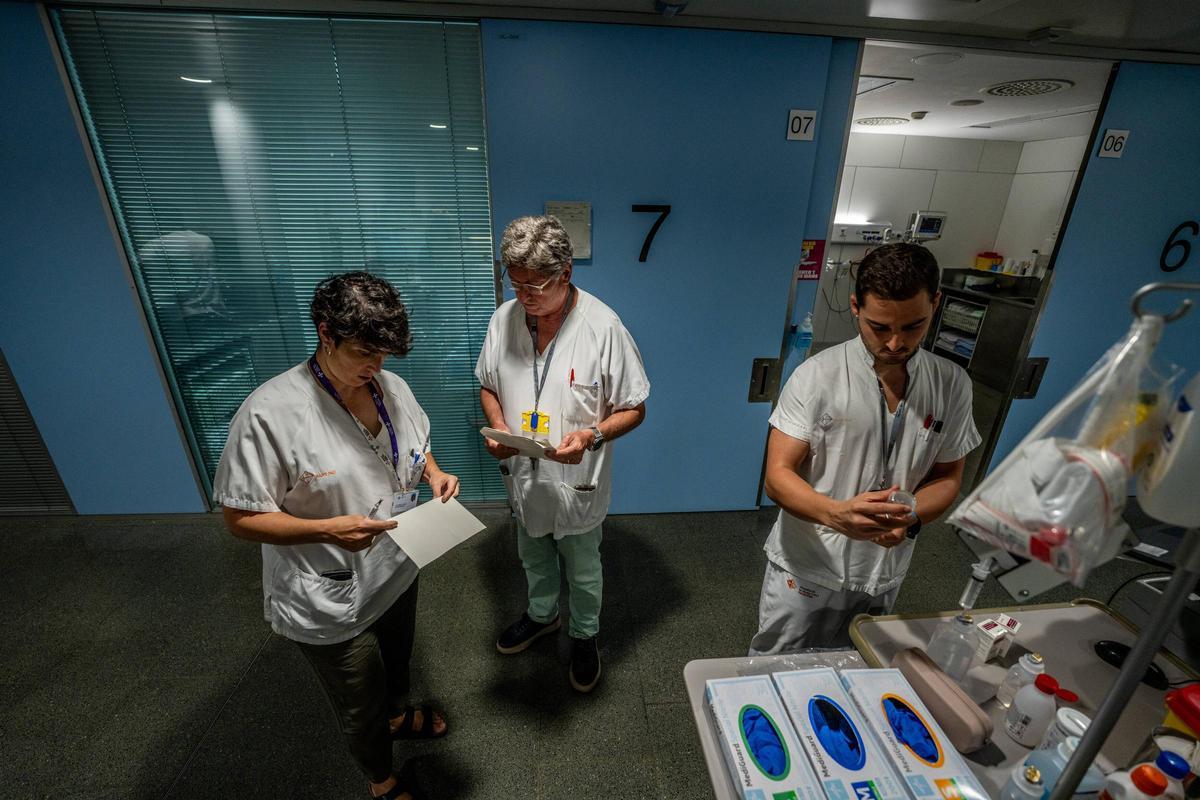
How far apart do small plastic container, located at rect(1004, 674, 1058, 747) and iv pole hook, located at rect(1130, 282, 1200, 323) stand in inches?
33.1

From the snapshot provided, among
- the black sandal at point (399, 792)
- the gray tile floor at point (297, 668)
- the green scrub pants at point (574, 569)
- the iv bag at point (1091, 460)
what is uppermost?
the iv bag at point (1091, 460)

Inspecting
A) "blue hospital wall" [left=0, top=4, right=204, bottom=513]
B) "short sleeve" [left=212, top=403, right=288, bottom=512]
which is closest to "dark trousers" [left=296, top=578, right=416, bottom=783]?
"short sleeve" [left=212, top=403, right=288, bottom=512]

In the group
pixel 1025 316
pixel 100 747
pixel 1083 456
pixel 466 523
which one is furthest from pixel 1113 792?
pixel 1025 316

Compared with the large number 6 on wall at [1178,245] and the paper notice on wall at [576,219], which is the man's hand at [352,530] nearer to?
the paper notice on wall at [576,219]

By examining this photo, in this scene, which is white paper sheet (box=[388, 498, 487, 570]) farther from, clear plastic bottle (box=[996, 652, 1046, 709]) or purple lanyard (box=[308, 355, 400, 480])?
clear plastic bottle (box=[996, 652, 1046, 709])

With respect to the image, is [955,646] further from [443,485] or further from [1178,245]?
[1178,245]

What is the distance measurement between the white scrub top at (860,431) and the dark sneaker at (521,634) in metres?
1.23

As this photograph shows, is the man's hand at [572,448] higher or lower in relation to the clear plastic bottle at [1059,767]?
higher

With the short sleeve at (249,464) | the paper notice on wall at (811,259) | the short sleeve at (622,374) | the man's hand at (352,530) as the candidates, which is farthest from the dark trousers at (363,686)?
the paper notice on wall at (811,259)

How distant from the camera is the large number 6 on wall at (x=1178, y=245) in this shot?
260 centimetres

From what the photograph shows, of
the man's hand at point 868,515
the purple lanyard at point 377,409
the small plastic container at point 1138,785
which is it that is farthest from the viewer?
the purple lanyard at point 377,409

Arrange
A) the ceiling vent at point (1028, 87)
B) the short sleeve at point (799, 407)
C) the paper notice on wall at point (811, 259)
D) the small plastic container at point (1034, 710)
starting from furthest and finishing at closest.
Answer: the ceiling vent at point (1028, 87), the paper notice on wall at point (811, 259), the short sleeve at point (799, 407), the small plastic container at point (1034, 710)

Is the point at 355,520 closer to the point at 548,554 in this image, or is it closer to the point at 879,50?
the point at 548,554

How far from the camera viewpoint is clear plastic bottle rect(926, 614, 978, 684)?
44.0 inches
